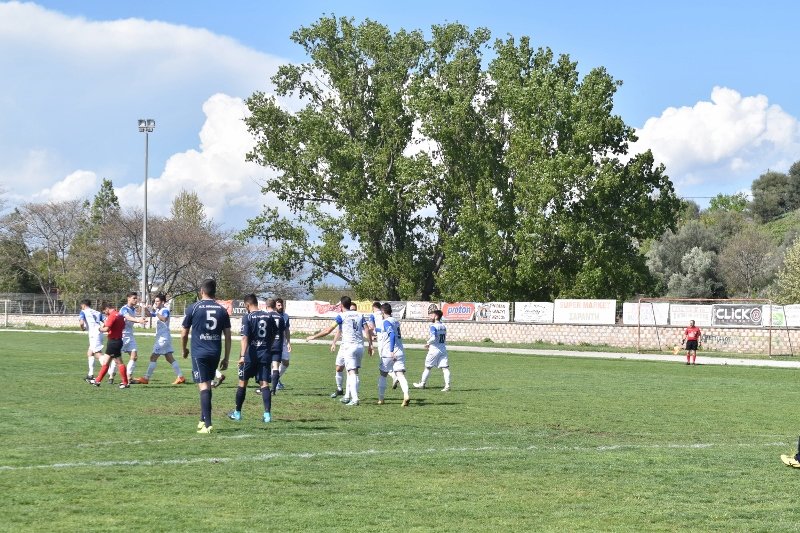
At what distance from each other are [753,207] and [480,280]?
271ft

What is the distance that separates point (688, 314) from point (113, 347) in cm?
3208

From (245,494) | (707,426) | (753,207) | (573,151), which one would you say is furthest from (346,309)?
(753,207)

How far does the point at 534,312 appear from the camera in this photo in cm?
5375

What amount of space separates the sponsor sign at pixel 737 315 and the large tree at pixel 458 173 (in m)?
8.81

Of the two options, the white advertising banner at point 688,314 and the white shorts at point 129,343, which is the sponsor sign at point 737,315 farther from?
the white shorts at point 129,343

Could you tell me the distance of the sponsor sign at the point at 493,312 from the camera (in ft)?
181

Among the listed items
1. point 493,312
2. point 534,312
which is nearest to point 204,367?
point 534,312

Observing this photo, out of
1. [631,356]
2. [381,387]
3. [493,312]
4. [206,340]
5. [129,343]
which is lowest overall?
Answer: [631,356]

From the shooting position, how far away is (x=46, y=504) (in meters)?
8.83

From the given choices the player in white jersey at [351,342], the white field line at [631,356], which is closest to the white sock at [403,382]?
the player in white jersey at [351,342]

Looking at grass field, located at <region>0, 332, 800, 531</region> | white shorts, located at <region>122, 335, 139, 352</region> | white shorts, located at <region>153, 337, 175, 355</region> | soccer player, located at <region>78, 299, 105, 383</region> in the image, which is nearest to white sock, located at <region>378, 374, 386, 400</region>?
grass field, located at <region>0, 332, 800, 531</region>

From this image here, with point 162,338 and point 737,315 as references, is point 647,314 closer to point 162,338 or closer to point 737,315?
point 737,315

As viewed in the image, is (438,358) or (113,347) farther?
(438,358)

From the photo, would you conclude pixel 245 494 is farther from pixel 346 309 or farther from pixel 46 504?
pixel 346 309
